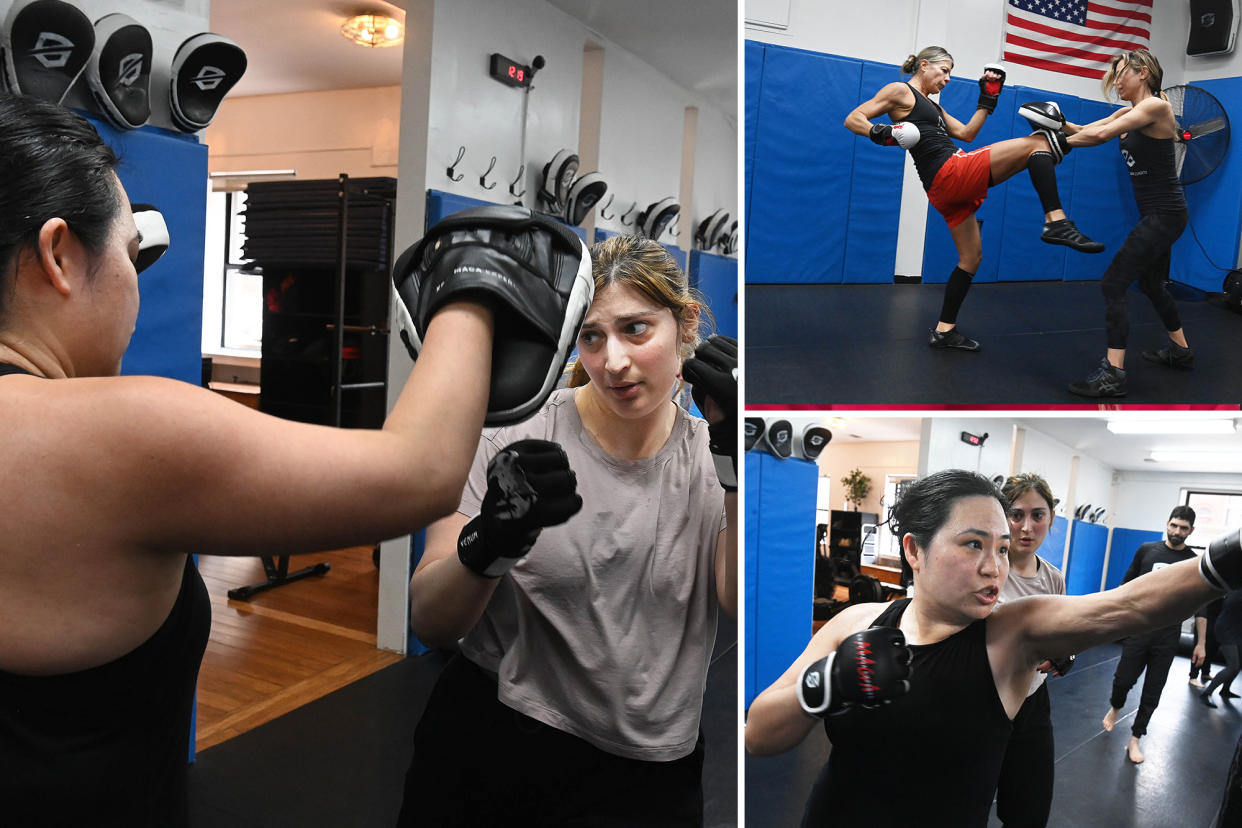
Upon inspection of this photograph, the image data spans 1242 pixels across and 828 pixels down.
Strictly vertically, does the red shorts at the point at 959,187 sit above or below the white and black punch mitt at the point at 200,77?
below

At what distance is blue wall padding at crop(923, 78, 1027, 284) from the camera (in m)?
1.70

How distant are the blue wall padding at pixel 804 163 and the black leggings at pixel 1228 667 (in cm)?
91

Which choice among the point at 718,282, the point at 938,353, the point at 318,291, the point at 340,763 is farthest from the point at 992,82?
the point at 718,282

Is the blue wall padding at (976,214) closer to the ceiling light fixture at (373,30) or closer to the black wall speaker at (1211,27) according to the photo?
the black wall speaker at (1211,27)

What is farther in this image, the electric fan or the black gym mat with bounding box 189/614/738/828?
the black gym mat with bounding box 189/614/738/828

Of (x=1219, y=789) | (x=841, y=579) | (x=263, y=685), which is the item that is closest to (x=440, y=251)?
(x=841, y=579)

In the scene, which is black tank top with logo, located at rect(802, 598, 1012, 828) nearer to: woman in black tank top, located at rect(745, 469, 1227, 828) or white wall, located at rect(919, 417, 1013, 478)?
woman in black tank top, located at rect(745, 469, 1227, 828)

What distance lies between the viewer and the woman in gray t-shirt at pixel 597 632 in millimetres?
1229

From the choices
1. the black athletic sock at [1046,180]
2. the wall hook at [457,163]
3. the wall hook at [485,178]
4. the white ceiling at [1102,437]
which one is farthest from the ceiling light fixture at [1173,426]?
Answer: the wall hook at [485,178]

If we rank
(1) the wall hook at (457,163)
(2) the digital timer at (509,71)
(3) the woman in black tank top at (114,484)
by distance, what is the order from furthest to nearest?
(2) the digital timer at (509,71)
(1) the wall hook at (457,163)
(3) the woman in black tank top at (114,484)

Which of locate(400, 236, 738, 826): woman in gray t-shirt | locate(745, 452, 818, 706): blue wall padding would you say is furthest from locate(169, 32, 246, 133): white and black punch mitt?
locate(745, 452, 818, 706): blue wall padding

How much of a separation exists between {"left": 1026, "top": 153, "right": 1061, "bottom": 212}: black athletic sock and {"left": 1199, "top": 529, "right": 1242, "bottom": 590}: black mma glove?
0.99m

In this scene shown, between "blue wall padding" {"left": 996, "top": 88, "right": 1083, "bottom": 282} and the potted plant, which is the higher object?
"blue wall padding" {"left": 996, "top": 88, "right": 1083, "bottom": 282}

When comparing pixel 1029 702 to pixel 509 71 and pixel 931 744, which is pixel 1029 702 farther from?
pixel 509 71
